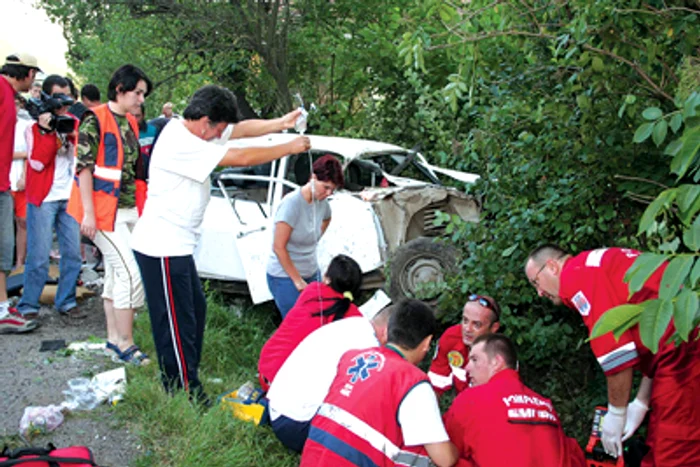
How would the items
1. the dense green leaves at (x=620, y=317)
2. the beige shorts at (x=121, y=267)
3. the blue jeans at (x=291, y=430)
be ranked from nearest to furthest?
the dense green leaves at (x=620, y=317) → the blue jeans at (x=291, y=430) → the beige shorts at (x=121, y=267)

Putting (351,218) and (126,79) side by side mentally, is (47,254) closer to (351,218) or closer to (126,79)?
(126,79)

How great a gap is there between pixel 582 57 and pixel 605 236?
4.95ft

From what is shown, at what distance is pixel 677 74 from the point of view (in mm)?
4145

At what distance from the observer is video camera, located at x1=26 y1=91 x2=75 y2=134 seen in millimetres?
5562

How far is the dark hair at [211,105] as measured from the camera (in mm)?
3934

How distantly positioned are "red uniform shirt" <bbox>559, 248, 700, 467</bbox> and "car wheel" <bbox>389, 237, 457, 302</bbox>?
281cm

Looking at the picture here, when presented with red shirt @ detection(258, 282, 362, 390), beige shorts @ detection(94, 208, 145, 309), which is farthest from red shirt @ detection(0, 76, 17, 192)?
red shirt @ detection(258, 282, 362, 390)

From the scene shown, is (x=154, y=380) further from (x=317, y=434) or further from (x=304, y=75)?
(x=304, y=75)

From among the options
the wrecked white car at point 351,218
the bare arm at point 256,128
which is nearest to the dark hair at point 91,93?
the wrecked white car at point 351,218

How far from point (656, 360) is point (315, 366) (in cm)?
160

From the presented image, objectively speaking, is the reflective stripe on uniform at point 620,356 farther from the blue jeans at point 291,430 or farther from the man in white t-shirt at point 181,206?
the man in white t-shirt at point 181,206

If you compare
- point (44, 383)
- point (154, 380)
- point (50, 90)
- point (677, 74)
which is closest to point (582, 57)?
point (677, 74)

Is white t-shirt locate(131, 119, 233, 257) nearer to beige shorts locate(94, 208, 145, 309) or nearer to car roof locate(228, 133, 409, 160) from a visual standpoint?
beige shorts locate(94, 208, 145, 309)

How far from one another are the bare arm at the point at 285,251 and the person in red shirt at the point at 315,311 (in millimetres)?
741
